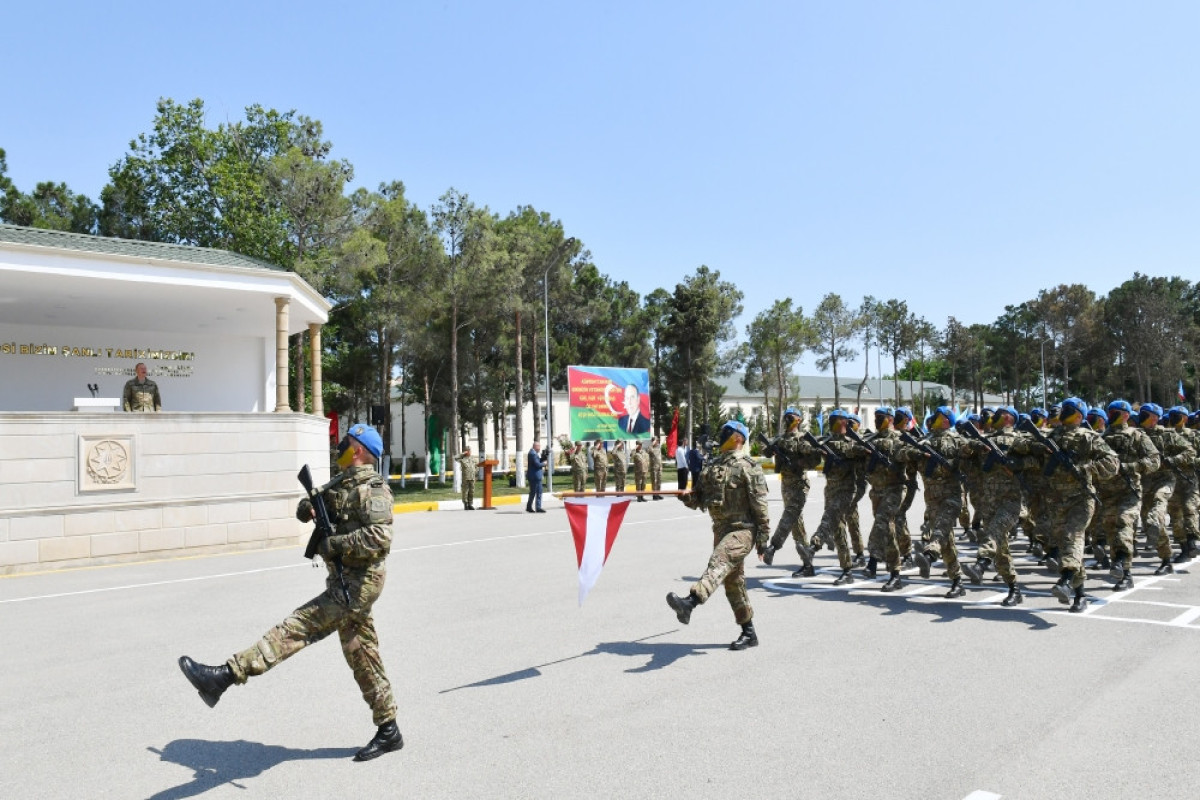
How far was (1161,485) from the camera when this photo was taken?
36.5 feet

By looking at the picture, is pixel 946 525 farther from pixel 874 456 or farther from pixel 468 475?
pixel 468 475

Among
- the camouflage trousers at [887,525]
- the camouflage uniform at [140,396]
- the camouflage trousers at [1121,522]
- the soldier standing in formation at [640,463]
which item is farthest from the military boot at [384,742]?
the soldier standing in formation at [640,463]

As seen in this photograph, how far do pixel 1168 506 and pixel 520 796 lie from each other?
11.5 metres

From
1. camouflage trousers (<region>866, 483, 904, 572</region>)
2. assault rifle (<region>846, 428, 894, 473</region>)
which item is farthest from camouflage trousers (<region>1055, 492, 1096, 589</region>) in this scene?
assault rifle (<region>846, 428, 894, 473</region>)

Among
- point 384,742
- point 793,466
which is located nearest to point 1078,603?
point 793,466

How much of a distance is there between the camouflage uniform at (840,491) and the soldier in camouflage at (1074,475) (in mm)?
1881

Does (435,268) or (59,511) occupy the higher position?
(435,268)

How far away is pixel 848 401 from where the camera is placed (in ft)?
372

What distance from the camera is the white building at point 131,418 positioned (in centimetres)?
1353

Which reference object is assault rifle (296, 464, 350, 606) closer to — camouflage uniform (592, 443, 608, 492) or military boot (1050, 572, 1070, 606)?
military boot (1050, 572, 1070, 606)

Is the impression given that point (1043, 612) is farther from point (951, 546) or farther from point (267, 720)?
point (267, 720)

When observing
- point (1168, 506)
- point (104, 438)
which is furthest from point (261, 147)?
point (1168, 506)

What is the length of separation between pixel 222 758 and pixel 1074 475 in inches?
315

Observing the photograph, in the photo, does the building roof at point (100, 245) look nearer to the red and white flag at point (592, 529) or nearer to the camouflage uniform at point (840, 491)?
the red and white flag at point (592, 529)
